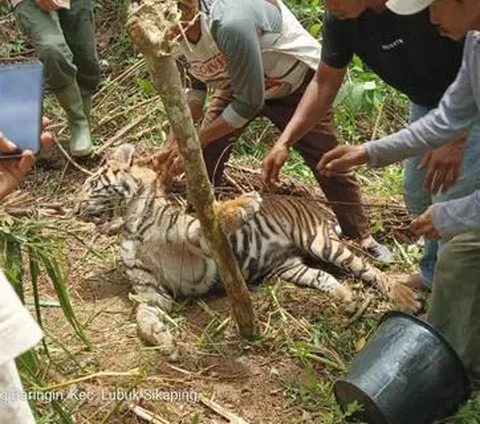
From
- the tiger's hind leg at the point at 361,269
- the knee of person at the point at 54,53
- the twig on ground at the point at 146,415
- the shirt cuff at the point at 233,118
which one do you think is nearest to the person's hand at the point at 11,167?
the twig on ground at the point at 146,415

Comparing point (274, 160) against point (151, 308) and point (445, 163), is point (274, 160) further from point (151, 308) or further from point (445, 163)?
point (151, 308)

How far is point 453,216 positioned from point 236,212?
93 centimetres

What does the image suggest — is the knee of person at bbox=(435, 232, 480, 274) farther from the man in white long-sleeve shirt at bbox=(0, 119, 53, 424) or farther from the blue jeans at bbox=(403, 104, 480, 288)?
the man in white long-sleeve shirt at bbox=(0, 119, 53, 424)

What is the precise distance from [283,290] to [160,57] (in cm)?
159

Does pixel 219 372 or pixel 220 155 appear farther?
pixel 220 155

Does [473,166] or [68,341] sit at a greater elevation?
[473,166]

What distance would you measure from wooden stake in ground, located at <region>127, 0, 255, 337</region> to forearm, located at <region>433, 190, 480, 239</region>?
855 mm

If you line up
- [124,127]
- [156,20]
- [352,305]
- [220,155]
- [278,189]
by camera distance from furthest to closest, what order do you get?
[124,127] → [278,189] → [220,155] → [352,305] → [156,20]

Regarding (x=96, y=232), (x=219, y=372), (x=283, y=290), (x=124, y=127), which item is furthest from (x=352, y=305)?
(x=124, y=127)

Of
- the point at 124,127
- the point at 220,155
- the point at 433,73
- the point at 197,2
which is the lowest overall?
the point at 124,127

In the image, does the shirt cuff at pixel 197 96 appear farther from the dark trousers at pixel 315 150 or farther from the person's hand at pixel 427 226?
the person's hand at pixel 427 226

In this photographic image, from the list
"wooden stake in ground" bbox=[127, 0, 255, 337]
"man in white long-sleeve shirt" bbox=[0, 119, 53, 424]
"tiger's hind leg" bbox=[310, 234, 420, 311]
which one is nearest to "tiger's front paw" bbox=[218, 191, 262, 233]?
"wooden stake in ground" bbox=[127, 0, 255, 337]

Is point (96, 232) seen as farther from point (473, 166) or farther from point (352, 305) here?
point (473, 166)

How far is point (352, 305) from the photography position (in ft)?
13.5
